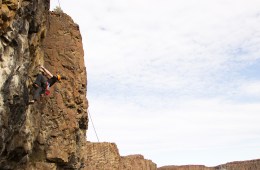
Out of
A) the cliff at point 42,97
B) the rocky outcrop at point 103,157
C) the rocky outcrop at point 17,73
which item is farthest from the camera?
the rocky outcrop at point 103,157

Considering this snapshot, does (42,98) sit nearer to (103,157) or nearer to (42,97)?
(42,97)

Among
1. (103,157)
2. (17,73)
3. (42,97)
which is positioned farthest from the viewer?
(103,157)

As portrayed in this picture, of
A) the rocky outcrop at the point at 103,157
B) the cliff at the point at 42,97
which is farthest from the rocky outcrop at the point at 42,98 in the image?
the rocky outcrop at the point at 103,157

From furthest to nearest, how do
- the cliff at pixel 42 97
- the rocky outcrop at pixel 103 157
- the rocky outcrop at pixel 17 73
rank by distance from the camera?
the rocky outcrop at pixel 103 157 → the cliff at pixel 42 97 → the rocky outcrop at pixel 17 73

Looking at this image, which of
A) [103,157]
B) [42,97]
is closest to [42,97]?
[42,97]

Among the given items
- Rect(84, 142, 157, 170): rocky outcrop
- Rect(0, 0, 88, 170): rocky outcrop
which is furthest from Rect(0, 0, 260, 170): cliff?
Rect(84, 142, 157, 170): rocky outcrop

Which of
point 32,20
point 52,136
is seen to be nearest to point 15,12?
point 32,20

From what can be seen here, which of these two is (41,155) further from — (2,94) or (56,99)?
(2,94)

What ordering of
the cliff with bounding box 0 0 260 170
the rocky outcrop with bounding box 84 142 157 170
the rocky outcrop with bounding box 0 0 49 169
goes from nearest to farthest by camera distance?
the rocky outcrop with bounding box 0 0 49 169
the cliff with bounding box 0 0 260 170
the rocky outcrop with bounding box 84 142 157 170

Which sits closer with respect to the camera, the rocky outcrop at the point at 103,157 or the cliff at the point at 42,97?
the cliff at the point at 42,97

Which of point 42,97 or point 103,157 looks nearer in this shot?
→ point 42,97

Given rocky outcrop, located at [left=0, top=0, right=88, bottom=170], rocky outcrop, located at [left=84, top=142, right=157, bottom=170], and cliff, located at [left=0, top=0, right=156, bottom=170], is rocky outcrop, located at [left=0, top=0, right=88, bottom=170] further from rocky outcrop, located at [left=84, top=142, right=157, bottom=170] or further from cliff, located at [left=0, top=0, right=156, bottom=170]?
rocky outcrop, located at [left=84, top=142, right=157, bottom=170]

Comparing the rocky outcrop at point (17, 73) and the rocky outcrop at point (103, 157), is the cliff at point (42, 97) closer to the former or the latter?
the rocky outcrop at point (17, 73)

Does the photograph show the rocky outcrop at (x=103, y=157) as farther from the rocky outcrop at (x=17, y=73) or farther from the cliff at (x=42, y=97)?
the rocky outcrop at (x=17, y=73)
